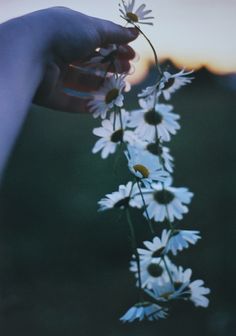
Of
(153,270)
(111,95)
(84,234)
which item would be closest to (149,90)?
(111,95)

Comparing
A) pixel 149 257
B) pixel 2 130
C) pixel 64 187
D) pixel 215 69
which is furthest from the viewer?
pixel 64 187

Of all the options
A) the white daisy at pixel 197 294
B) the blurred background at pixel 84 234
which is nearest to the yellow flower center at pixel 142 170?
the white daisy at pixel 197 294

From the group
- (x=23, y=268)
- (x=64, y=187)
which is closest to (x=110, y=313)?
(x=23, y=268)

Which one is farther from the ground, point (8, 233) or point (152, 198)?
point (152, 198)

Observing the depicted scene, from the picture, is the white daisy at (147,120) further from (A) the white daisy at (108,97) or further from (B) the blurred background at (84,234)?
(B) the blurred background at (84,234)

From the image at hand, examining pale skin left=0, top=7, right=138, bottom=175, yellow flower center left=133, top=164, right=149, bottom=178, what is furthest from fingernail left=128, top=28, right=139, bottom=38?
yellow flower center left=133, top=164, right=149, bottom=178

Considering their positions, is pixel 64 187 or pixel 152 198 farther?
pixel 64 187

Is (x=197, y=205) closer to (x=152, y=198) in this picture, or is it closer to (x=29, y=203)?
(x=29, y=203)
